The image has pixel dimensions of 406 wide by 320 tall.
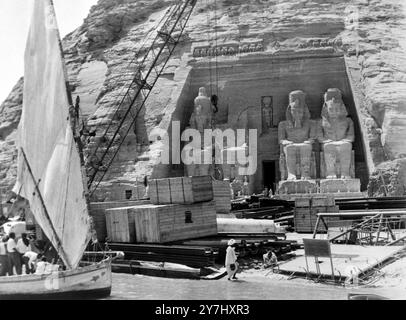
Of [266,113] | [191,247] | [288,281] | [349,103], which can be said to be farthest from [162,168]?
[288,281]

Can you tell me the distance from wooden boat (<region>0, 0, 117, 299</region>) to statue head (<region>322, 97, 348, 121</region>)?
25.3m

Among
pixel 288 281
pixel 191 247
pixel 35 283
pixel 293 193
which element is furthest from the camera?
pixel 293 193

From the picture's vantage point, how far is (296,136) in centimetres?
4091

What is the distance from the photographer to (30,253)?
16.9 meters

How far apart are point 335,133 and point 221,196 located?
14.3 metres

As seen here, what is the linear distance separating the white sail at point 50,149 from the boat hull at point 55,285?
415 mm

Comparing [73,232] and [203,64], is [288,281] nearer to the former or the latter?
[73,232]

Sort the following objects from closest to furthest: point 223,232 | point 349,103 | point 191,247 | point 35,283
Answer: point 35,283 < point 191,247 < point 223,232 < point 349,103

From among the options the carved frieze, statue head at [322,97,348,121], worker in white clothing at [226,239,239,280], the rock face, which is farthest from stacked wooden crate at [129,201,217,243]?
the carved frieze

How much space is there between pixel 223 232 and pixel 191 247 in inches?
188

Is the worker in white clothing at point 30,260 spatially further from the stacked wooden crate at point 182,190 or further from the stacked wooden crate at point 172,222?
the stacked wooden crate at point 182,190

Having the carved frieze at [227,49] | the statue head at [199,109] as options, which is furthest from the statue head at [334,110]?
the statue head at [199,109]

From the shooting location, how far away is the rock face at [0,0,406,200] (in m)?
39.2

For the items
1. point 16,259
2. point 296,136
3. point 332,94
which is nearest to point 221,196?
point 16,259
